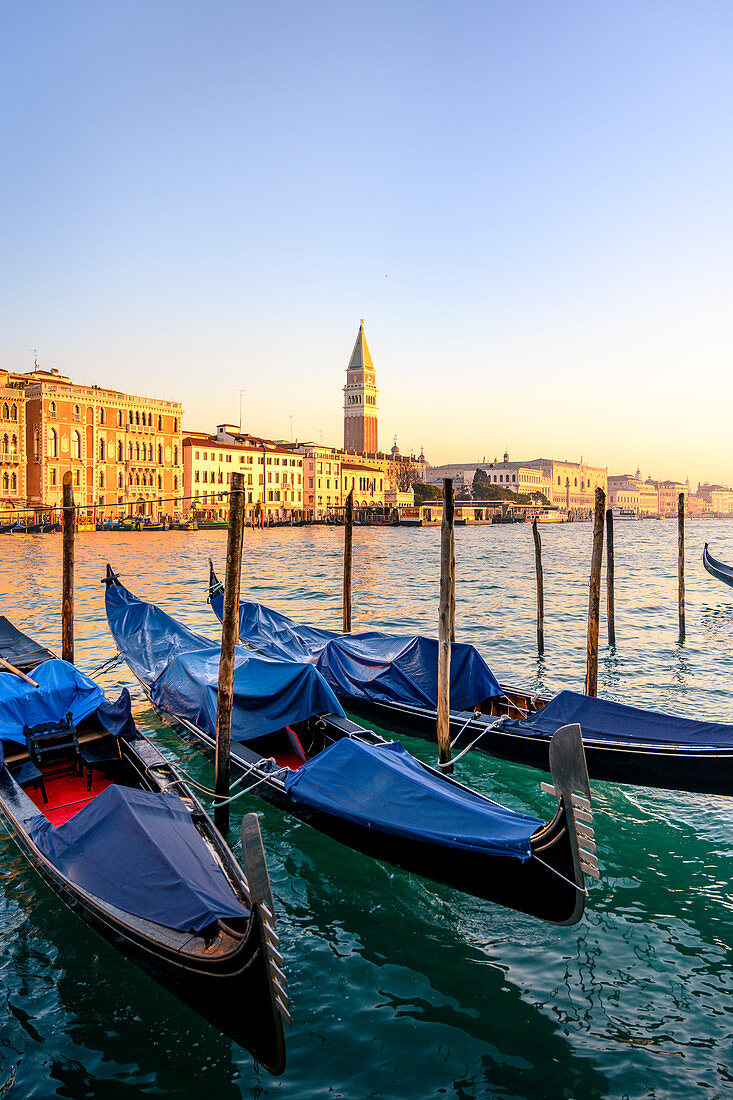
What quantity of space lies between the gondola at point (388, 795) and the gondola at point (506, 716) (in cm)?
108

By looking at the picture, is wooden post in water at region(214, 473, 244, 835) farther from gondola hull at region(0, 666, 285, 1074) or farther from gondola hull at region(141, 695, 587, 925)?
gondola hull at region(0, 666, 285, 1074)

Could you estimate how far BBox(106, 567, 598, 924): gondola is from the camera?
11.5ft

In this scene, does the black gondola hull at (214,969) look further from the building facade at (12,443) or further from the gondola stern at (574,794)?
the building facade at (12,443)

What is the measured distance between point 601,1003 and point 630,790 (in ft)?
9.54

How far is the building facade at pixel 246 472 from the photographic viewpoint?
5975 cm

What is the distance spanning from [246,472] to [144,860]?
61.5 m

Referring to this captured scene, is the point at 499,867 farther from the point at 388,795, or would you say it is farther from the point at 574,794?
the point at 388,795

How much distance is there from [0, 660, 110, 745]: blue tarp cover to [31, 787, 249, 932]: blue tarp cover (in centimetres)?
137

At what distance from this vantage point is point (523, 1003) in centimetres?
352

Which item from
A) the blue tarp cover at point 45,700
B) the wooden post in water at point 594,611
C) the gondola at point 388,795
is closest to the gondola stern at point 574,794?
the gondola at point 388,795

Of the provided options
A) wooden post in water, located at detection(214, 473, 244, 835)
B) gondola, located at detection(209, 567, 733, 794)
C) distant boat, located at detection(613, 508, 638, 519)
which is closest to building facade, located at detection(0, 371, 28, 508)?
gondola, located at detection(209, 567, 733, 794)

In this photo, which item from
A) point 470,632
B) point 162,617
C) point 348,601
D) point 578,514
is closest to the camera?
point 162,617

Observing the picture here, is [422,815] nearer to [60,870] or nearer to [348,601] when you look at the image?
[60,870]

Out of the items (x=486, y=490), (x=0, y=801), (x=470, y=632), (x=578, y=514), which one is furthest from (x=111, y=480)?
(x=578, y=514)
